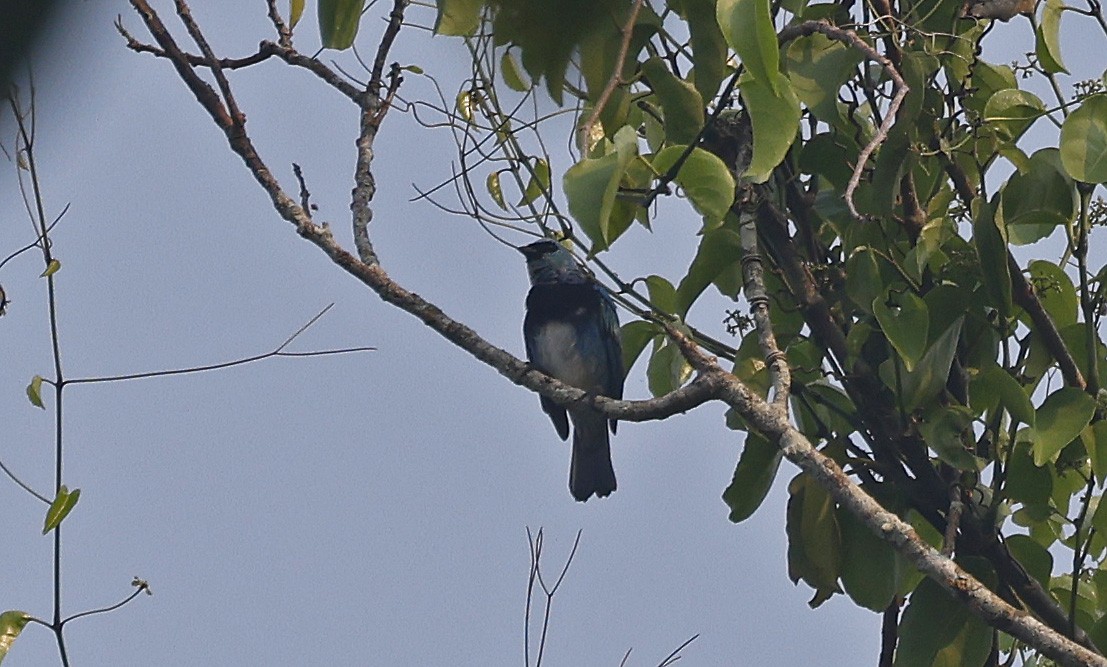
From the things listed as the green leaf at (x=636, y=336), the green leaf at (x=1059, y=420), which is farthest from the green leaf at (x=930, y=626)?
the green leaf at (x=636, y=336)

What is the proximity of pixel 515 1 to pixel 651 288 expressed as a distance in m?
2.39

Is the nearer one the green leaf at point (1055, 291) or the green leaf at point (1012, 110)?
the green leaf at point (1012, 110)

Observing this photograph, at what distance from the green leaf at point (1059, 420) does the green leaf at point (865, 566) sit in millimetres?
406

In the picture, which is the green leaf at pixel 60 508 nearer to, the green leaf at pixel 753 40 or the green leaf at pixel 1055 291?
the green leaf at pixel 753 40

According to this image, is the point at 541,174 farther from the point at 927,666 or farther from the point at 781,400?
the point at 927,666

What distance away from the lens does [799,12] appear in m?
2.13

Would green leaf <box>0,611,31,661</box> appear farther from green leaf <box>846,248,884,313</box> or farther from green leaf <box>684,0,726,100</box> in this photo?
green leaf <box>846,248,884,313</box>

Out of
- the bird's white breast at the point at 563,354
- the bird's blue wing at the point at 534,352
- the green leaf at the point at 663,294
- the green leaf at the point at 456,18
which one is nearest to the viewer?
the green leaf at the point at 456,18

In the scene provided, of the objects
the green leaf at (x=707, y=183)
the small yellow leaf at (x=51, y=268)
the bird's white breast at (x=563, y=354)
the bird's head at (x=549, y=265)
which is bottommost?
the green leaf at (x=707, y=183)

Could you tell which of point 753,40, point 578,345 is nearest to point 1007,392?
point 753,40

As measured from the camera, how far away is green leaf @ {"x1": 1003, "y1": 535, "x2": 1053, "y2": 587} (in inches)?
Result: 109

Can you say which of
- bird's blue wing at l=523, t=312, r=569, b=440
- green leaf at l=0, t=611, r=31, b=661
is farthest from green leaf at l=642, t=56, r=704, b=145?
bird's blue wing at l=523, t=312, r=569, b=440

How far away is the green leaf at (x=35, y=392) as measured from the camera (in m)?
2.28

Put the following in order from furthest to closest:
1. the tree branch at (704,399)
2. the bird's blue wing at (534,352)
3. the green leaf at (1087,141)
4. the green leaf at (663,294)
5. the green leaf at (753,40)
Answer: the bird's blue wing at (534,352)
the green leaf at (663,294)
the green leaf at (1087,141)
the tree branch at (704,399)
the green leaf at (753,40)
